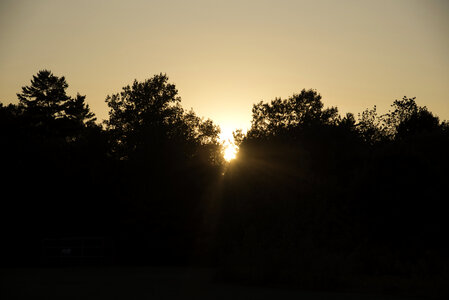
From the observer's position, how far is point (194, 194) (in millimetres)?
36812

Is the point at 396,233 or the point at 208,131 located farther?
the point at 208,131

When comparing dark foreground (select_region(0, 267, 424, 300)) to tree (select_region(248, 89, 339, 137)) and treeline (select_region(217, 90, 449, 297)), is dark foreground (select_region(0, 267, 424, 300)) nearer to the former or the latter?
treeline (select_region(217, 90, 449, 297))

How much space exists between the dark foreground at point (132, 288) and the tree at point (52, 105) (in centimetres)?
4639

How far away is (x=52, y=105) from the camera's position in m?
75.7

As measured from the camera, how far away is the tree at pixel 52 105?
73.1 metres

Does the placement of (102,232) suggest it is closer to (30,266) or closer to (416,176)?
(30,266)

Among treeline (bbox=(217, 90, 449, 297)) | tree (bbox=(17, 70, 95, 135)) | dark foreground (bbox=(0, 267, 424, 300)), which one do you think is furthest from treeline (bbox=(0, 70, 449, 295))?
tree (bbox=(17, 70, 95, 135))

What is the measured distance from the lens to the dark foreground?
1820cm

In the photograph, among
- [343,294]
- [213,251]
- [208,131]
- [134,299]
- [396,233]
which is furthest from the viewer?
[208,131]

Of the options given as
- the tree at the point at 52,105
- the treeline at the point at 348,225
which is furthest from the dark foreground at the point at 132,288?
the tree at the point at 52,105

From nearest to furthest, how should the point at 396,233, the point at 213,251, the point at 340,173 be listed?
the point at 396,233 → the point at 213,251 → the point at 340,173

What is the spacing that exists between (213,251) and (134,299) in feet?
54.4

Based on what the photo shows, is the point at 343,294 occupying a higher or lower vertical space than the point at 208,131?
lower

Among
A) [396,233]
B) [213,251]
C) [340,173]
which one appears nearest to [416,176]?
[396,233]
